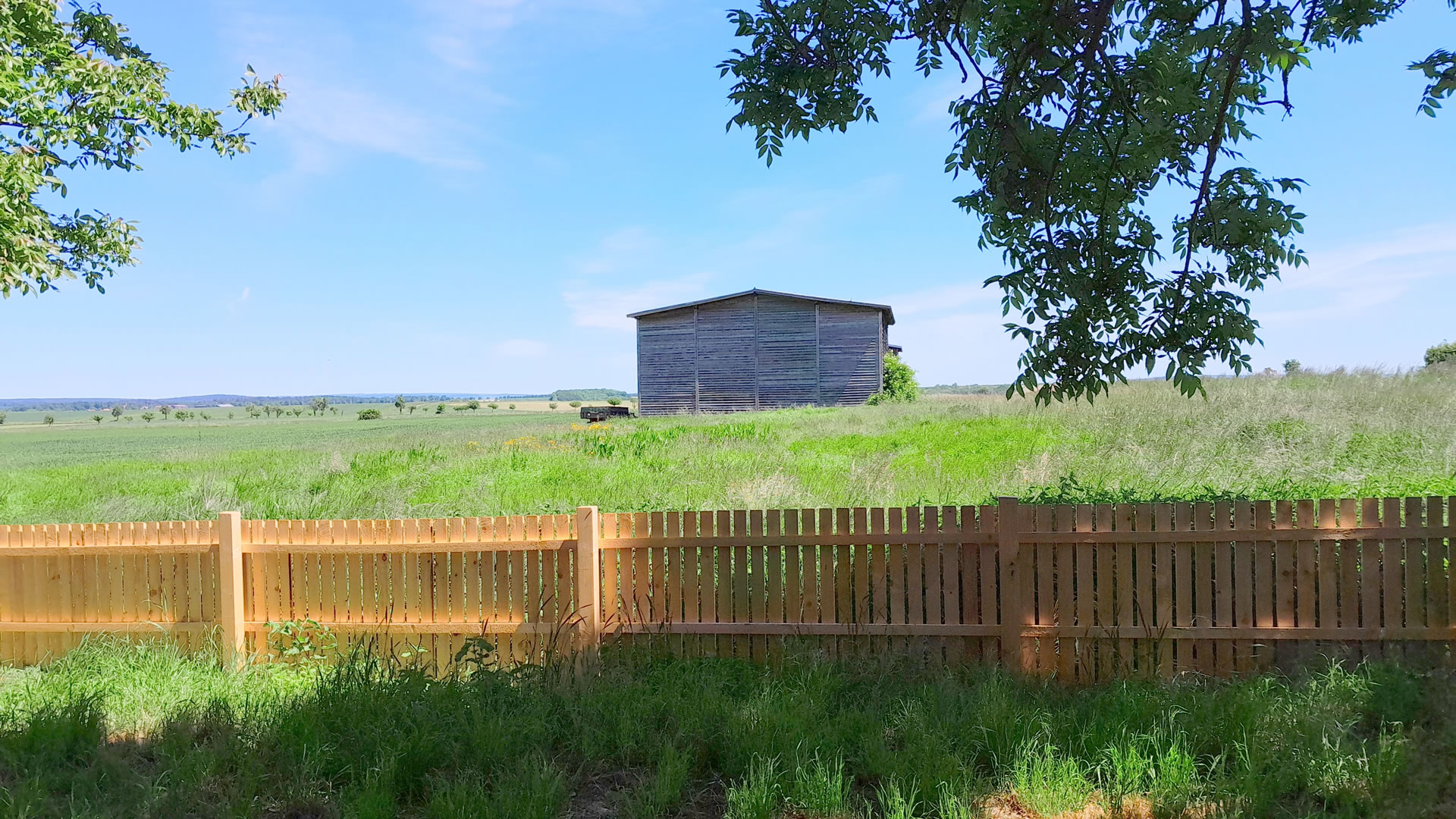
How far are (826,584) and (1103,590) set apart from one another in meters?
2.02

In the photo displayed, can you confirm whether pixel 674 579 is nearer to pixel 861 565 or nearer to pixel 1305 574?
pixel 861 565

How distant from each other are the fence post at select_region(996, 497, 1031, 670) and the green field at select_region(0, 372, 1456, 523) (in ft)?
4.54

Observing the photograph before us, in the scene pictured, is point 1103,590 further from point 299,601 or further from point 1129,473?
point 299,601

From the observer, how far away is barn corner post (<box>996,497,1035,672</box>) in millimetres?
5973

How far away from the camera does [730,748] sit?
4246 mm

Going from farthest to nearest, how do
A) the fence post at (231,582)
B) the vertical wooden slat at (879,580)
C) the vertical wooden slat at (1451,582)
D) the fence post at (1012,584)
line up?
1. the fence post at (231,582)
2. the vertical wooden slat at (879,580)
3. the fence post at (1012,584)
4. the vertical wooden slat at (1451,582)

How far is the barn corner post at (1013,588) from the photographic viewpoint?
5.97m

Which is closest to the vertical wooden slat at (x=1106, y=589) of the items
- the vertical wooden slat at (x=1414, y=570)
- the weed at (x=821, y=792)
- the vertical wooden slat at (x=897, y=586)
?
the vertical wooden slat at (x=897, y=586)

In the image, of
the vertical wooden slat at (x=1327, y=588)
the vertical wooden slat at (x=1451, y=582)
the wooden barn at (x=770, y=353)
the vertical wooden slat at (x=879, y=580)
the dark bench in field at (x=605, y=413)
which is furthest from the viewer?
the wooden barn at (x=770, y=353)

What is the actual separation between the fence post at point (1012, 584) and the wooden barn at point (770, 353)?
101ft

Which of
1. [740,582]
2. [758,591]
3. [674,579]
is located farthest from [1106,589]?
[674,579]

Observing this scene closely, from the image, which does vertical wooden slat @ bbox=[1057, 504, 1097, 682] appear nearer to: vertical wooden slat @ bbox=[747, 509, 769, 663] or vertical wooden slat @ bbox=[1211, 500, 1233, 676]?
vertical wooden slat @ bbox=[1211, 500, 1233, 676]

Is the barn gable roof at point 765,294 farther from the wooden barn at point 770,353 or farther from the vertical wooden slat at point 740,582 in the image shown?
the vertical wooden slat at point 740,582

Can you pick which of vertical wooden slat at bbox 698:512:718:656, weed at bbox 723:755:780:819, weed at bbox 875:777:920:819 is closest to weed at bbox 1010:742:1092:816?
weed at bbox 875:777:920:819
